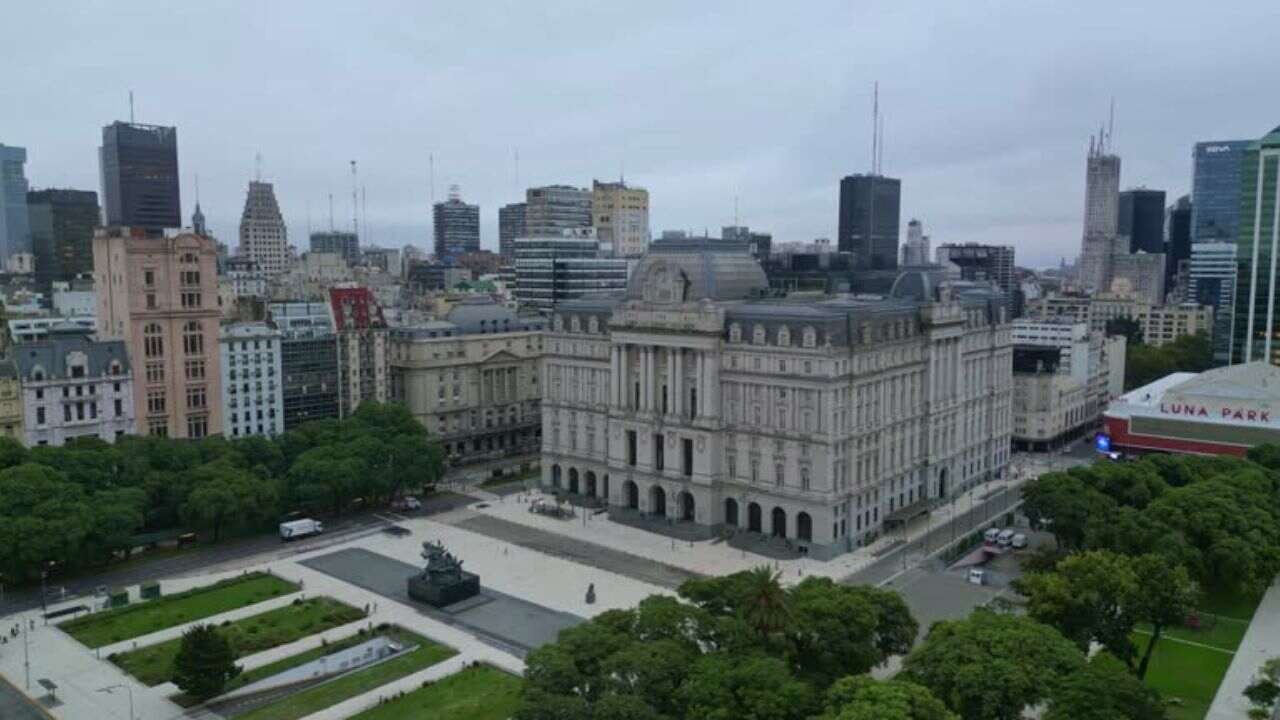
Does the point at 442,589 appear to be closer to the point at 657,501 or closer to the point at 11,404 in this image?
the point at 657,501

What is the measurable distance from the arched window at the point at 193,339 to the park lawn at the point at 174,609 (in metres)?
46.2

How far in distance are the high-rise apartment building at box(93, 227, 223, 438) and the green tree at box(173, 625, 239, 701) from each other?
6758cm

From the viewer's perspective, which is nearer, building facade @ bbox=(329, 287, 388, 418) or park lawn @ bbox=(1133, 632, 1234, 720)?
park lawn @ bbox=(1133, 632, 1234, 720)

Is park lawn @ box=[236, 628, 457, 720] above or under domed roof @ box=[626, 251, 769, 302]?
under

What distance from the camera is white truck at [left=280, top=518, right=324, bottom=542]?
109 meters

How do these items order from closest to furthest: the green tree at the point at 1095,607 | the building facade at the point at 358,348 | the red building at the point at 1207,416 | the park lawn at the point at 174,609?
1. the green tree at the point at 1095,607
2. the park lawn at the point at 174,609
3. the red building at the point at 1207,416
4. the building facade at the point at 358,348

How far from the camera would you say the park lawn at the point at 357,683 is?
7012 cm

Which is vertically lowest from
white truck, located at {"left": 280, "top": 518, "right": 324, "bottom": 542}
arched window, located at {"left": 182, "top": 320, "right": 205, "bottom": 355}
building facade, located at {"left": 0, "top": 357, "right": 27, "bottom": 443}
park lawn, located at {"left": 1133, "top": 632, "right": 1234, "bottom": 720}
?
park lawn, located at {"left": 1133, "top": 632, "right": 1234, "bottom": 720}

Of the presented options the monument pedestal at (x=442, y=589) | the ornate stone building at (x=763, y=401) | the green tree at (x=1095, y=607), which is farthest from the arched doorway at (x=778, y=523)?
the green tree at (x=1095, y=607)

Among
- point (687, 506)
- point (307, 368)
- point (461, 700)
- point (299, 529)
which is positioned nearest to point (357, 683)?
point (461, 700)

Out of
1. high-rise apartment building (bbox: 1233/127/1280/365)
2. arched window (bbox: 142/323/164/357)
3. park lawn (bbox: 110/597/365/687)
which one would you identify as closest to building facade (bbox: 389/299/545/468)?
arched window (bbox: 142/323/164/357)

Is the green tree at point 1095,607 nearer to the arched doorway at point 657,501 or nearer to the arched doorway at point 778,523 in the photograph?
the arched doorway at point 778,523

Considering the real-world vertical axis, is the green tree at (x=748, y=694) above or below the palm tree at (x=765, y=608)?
below

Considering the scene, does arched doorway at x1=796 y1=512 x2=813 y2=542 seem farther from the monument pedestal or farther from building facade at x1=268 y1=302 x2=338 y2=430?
building facade at x1=268 y1=302 x2=338 y2=430
